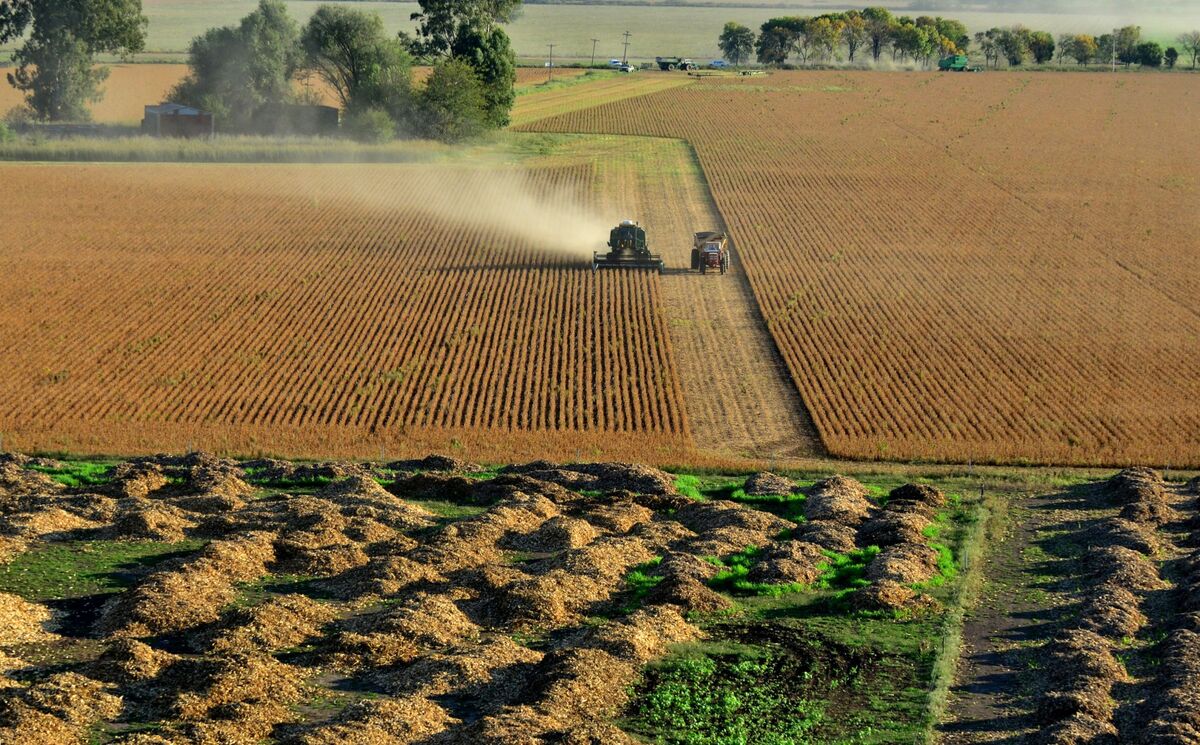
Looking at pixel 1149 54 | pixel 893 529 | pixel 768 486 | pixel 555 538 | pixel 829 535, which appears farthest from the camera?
pixel 1149 54

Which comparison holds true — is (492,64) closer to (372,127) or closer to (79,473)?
(372,127)

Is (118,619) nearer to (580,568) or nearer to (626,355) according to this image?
(580,568)

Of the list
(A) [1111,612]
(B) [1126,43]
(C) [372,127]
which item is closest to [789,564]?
(A) [1111,612]

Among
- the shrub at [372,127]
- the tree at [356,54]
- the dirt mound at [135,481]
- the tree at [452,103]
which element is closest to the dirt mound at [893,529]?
the dirt mound at [135,481]

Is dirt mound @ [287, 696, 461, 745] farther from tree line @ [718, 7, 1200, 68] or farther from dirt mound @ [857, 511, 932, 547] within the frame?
tree line @ [718, 7, 1200, 68]

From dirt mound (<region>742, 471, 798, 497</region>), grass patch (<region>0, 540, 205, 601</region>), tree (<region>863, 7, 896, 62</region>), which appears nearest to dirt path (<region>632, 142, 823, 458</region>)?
dirt mound (<region>742, 471, 798, 497</region>)
